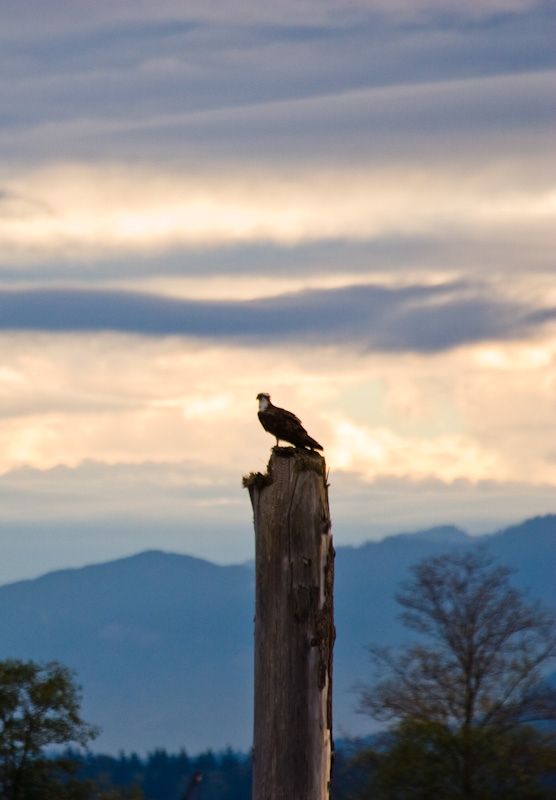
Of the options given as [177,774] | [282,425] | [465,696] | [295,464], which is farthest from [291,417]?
[177,774]

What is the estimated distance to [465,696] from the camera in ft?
175

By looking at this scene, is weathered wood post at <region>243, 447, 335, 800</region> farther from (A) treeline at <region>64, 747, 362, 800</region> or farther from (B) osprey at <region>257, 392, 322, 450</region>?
(A) treeline at <region>64, 747, 362, 800</region>

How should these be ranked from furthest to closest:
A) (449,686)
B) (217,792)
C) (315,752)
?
1. (217,792)
2. (449,686)
3. (315,752)

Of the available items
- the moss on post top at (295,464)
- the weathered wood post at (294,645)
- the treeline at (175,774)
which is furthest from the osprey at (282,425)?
the treeline at (175,774)

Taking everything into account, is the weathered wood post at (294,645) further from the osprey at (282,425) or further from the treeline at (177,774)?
the treeline at (177,774)

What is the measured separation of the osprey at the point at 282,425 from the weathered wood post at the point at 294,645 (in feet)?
5.21

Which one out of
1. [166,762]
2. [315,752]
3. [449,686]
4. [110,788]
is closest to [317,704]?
[315,752]

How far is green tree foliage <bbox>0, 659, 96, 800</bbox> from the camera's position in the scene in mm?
53969

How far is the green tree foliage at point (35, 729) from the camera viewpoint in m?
54.0

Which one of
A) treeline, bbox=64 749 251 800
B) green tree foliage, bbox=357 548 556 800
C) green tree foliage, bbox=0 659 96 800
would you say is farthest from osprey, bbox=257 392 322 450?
treeline, bbox=64 749 251 800

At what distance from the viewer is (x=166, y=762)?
16150cm

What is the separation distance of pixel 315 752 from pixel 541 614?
5385cm

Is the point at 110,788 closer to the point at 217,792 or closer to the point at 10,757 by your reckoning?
the point at 10,757

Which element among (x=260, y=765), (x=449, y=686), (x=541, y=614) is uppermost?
(x=541, y=614)
